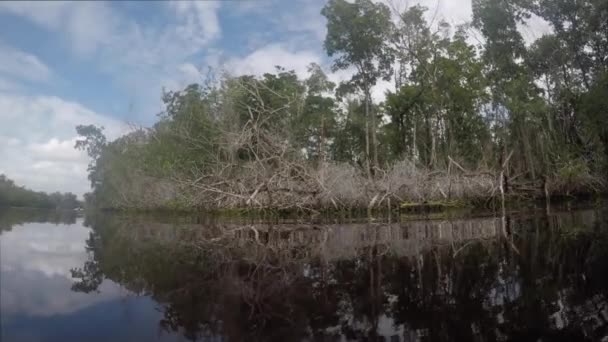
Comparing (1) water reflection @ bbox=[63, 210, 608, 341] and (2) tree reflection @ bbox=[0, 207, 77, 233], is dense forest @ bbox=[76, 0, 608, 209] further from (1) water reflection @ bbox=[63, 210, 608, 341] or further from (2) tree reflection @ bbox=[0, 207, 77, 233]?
(1) water reflection @ bbox=[63, 210, 608, 341]

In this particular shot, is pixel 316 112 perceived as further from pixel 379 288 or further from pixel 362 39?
pixel 379 288

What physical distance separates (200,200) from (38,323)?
45.8 feet

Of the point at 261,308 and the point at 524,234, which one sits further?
the point at 524,234

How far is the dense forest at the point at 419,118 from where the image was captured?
15984 mm

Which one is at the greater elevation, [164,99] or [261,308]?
[164,99]

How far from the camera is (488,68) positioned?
23.8 meters

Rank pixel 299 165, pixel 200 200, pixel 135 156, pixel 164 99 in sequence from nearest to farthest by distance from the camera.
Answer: pixel 299 165
pixel 200 200
pixel 135 156
pixel 164 99

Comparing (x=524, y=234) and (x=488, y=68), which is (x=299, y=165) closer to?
(x=524, y=234)

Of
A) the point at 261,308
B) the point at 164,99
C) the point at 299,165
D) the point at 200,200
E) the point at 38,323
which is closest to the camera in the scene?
the point at 38,323

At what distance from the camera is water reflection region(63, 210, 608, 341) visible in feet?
7.75

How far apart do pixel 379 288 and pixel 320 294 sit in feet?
1.73

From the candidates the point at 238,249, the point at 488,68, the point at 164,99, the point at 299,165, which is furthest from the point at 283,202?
the point at 164,99

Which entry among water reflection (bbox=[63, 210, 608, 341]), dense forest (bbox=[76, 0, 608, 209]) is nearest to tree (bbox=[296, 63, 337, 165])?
dense forest (bbox=[76, 0, 608, 209])

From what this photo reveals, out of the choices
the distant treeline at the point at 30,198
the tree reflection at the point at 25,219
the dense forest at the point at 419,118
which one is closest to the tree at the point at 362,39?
the dense forest at the point at 419,118
